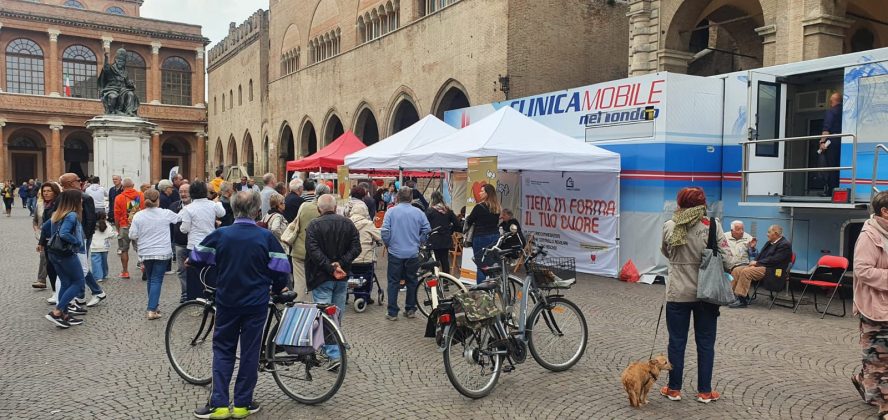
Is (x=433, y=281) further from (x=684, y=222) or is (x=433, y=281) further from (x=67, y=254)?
(x=67, y=254)

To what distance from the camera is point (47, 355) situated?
633cm

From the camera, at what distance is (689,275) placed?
4.86 metres

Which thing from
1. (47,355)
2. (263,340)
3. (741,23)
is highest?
(741,23)

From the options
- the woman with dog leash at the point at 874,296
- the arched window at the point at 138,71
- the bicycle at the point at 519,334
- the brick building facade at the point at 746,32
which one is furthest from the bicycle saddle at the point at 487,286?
the arched window at the point at 138,71

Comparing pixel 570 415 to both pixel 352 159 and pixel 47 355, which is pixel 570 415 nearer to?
pixel 47 355

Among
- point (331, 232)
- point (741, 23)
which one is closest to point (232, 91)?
point (741, 23)

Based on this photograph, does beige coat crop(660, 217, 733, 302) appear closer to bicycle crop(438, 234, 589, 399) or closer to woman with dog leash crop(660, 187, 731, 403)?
woman with dog leash crop(660, 187, 731, 403)

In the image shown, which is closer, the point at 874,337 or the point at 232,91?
the point at 874,337

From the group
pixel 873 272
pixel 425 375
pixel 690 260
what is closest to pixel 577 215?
pixel 425 375

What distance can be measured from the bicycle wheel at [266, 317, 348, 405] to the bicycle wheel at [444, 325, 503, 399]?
32.2 inches

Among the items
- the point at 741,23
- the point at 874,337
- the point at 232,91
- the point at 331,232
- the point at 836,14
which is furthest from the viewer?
the point at 232,91

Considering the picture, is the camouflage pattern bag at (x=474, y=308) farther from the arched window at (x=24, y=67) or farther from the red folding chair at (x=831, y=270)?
the arched window at (x=24, y=67)

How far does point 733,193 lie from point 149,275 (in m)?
9.19

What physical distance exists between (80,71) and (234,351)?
53.8m
